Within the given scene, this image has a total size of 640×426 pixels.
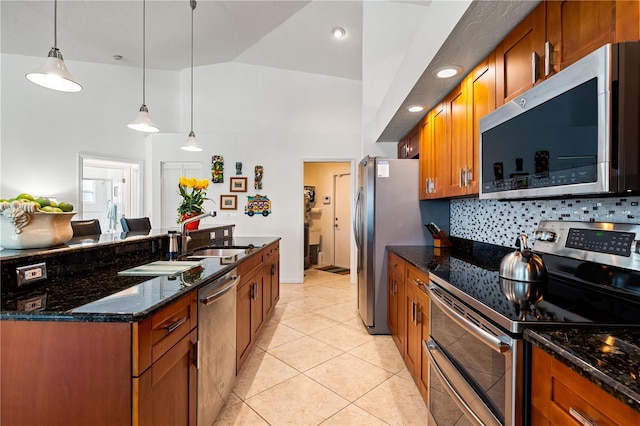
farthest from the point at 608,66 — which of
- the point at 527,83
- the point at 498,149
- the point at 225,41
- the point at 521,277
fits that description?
the point at 225,41

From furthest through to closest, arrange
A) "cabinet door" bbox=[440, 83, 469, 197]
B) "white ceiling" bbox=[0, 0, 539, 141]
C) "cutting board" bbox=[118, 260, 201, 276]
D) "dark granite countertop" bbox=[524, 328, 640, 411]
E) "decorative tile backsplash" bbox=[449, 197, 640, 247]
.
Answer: "white ceiling" bbox=[0, 0, 539, 141]
"cabinet door" bbox=[440, 83, 469, 197]
"cutting board" bbox=[118, 260, 201, 276]
"decorative tile backsplash" bbox=[449, 197, 640, 247]
"dark granite countertop" bbox=[524, 328, 640, 411]

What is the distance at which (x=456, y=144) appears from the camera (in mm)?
2051

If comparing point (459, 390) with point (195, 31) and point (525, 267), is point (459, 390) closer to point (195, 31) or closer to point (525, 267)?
point (525, 267)

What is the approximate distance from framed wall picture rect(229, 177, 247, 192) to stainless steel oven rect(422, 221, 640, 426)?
4.05 m

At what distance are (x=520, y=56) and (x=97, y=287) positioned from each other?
2.12 meters

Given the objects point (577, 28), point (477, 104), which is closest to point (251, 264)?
point (477, 104)

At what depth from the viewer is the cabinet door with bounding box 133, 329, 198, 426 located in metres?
0.96

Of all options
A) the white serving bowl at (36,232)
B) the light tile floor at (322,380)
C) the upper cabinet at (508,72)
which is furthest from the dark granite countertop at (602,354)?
the white serving bowl at (36,232)

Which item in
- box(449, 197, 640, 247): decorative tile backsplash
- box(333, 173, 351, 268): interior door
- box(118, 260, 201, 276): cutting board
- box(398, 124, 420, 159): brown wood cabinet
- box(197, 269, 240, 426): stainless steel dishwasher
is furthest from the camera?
box(333, 173, 351, 268): interior door

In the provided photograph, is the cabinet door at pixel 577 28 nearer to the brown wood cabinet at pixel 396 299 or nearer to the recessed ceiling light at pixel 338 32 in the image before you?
the brown wood cabinet at pixel 396 299

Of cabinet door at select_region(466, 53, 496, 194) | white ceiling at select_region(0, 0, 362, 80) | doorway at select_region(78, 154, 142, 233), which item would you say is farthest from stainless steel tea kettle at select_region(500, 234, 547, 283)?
doorway at select_region(78, 154, 142, 233)

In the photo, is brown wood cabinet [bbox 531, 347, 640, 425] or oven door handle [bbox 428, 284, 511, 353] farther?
oven door handle [bbox 428, 284, 511, 353]

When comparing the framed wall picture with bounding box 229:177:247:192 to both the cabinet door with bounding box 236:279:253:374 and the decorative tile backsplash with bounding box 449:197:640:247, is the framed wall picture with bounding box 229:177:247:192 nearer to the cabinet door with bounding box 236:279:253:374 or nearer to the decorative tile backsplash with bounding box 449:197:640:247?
the cabinet door with bounding box 236:279:253:374

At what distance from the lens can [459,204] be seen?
2.77 m
